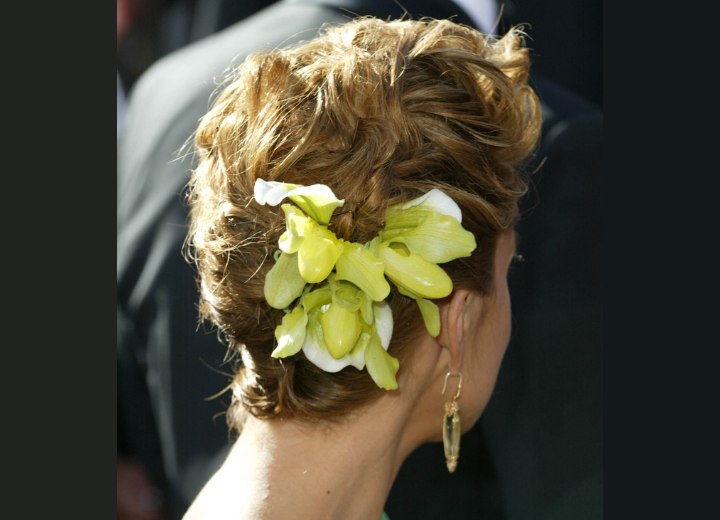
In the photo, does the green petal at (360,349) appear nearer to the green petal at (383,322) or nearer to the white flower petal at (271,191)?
the green petal at (383,322)

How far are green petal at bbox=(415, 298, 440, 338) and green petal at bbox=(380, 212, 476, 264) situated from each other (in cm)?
6

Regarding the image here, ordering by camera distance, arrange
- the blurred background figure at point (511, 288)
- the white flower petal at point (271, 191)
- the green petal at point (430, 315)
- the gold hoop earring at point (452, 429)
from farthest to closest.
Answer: the blurred background figure at point (511, 288) → the gold hoop earring at point (452, 429) → the green petal at point (430, 315) → the white flower petal at point (271, 191)

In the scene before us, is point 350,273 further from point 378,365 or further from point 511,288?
point 511,288

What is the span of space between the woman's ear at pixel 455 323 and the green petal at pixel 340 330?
4.8 inches

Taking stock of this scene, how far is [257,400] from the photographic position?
81 cm

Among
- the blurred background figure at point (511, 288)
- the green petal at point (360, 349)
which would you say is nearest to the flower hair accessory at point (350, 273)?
the green petal at point (360, 349)

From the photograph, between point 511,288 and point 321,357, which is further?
point 511,288

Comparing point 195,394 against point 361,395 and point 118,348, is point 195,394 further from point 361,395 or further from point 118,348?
point 361,395

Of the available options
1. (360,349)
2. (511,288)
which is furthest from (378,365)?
(511,288)

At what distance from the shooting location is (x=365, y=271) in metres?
0.71

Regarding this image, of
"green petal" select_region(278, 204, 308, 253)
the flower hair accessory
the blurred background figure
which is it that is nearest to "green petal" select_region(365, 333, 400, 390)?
the flower hair accessory

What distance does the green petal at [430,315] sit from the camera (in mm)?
774

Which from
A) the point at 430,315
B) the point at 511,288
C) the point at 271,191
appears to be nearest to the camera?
the point at 271,191

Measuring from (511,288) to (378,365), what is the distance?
428 millimetres
